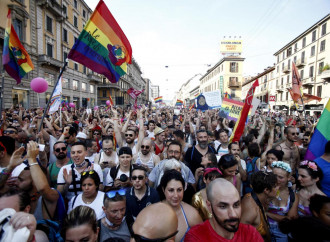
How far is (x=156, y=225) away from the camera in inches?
47.7

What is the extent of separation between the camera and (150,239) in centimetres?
119

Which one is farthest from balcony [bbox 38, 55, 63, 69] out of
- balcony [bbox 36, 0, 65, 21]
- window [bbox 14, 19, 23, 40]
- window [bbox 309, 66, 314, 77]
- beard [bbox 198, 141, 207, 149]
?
window [bbox 309, 66, 314, 77]

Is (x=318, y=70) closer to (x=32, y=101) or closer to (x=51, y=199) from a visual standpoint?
(x=51, y=199)

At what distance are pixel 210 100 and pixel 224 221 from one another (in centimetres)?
884

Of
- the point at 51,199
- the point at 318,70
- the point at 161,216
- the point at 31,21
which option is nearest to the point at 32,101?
the point at 31,21

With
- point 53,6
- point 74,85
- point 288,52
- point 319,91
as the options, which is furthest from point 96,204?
point 288,52

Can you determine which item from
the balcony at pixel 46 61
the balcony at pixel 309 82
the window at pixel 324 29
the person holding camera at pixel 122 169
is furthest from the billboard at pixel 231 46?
the person holding camera at pixel 122 169

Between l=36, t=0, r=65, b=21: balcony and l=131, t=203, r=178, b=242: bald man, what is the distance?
29.8 metres

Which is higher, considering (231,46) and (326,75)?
(231,46)

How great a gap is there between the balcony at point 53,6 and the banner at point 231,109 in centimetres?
2617

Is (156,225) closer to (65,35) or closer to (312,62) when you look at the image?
(65,35)

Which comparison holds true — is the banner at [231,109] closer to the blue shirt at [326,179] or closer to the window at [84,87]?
the blue shirt at [326,179]

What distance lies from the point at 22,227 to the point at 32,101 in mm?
24023

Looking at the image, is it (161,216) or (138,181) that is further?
(138,181)
